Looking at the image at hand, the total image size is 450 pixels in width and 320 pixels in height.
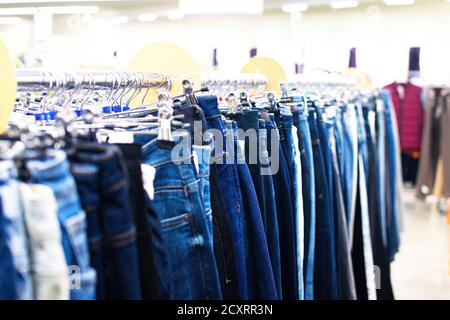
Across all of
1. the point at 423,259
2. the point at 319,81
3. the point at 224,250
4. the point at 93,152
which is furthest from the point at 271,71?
the point at 423,259

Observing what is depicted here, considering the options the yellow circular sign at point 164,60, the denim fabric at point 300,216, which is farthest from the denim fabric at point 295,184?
the yellow circular sign at point 164,60

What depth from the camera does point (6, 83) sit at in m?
0.91

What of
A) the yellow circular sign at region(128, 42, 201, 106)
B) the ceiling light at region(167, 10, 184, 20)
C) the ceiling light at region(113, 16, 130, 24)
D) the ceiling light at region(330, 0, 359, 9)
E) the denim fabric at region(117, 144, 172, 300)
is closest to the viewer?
the denim fabric at region(117, 144, 172, 300)

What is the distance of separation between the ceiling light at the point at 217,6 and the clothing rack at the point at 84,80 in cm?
114

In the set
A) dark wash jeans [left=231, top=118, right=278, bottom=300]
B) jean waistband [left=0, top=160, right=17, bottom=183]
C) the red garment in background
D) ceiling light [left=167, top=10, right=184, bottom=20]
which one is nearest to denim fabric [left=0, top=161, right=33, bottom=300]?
jean waistband [left=0, top=160, right=17, bottom=183]

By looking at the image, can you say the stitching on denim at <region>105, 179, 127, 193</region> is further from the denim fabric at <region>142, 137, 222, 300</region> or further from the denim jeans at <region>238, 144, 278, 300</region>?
the denim jeans at <region>238, 144, 278, 300</region>

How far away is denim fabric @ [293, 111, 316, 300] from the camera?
1.65 m

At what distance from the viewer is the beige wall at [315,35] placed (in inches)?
308

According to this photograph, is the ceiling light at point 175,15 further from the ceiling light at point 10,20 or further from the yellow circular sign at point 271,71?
the yellow circular sign at point 271,71

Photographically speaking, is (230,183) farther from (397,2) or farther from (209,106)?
(397,2)

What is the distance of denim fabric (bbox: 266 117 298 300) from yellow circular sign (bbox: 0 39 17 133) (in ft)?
2.37

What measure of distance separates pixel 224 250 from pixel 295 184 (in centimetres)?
47
